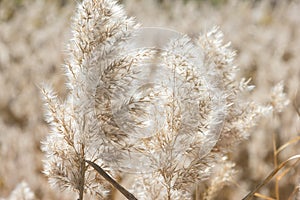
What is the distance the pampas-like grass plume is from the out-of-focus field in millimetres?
107

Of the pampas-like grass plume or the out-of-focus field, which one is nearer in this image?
the pampas-like grass plume

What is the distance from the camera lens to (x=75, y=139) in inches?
34.4

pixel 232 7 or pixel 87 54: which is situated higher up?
pixel 232 7

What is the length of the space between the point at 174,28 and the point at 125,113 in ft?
2.68

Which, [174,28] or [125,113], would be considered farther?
[174,28]

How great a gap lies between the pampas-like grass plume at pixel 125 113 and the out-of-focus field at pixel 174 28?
11 centimetres

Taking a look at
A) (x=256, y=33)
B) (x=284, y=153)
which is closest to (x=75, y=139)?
(x=284, y=153)

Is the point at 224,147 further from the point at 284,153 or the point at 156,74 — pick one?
the point at 284,153

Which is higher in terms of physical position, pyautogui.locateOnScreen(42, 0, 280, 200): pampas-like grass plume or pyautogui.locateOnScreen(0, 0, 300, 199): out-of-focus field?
pyautogui.locateOnScreen(0, 0, 300, 199): out-of-focus field

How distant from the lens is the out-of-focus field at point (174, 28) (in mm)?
2219

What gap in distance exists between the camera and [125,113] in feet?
2.80

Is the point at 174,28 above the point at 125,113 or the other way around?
above

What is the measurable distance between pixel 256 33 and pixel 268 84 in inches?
45.0

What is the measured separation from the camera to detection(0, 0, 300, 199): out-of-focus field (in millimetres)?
2219
